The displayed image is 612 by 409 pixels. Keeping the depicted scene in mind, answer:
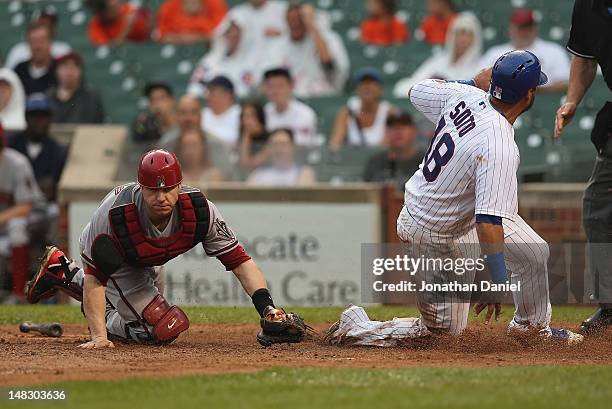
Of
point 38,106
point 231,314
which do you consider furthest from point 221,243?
point 38,106

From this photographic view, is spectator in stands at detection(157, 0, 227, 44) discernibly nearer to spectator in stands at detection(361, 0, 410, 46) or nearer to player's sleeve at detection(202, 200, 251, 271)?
spectator in stands at detection(361, 0, 410, 46)

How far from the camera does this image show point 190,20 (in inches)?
616

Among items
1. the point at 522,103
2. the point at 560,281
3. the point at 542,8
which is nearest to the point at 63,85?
the point at 542,8

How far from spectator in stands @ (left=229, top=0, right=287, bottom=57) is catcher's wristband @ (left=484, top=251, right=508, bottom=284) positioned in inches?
336

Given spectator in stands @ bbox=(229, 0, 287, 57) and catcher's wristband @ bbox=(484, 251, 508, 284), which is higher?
spectator in stands @ bbox=(229, 0, 287, 57)

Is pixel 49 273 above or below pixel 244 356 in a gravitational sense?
above

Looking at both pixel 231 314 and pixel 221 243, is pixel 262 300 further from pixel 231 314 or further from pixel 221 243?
pixel 231 314

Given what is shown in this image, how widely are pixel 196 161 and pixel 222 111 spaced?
1.52 meters

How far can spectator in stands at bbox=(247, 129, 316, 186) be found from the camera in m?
12.3

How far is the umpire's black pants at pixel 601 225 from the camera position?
7812 millimetres

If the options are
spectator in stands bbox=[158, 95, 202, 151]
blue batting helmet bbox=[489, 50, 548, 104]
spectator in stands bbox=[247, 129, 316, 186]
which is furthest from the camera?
spectator in stands bbox=[158, 95, 202, 151]

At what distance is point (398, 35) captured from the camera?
49.0 feet

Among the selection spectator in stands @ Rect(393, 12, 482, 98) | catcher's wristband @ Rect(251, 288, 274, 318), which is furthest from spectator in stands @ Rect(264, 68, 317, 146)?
catcher's wristband @ Rect(251, 288, 274, 318)

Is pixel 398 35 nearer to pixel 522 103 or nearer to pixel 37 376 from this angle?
pixel 522 103
